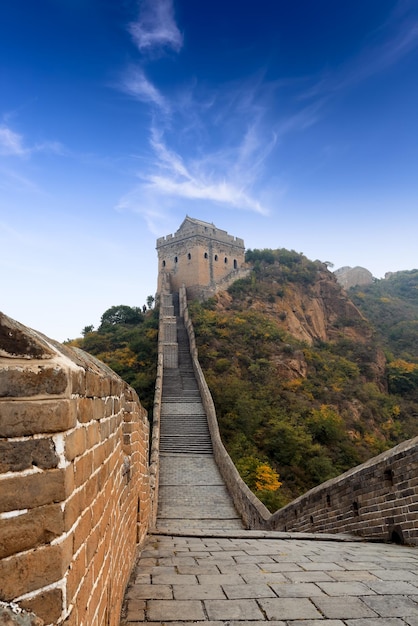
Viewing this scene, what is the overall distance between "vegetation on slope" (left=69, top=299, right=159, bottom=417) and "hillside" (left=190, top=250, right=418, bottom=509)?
3.19 metres

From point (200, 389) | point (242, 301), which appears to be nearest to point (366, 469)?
point (200, 389)

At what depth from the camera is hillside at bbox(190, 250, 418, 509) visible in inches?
611

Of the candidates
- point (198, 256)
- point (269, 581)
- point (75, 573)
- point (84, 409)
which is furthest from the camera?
point (198, 256)

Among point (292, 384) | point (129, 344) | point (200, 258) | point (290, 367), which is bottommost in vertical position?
point (292, 384)

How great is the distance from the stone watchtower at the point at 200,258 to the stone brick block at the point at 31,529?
109 ft

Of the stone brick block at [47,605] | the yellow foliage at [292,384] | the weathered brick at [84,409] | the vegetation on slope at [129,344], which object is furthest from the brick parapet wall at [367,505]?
the yellow foliage at [292,384]

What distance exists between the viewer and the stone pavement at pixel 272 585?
2959 mm

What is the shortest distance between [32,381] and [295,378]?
74.3 ft

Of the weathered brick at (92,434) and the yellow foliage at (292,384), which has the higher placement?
the yellow foliage at (292,384)

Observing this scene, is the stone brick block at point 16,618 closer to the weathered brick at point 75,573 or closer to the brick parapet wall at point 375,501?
the weathered brick at point 75,573

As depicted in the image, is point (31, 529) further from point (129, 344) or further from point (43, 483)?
point (129, 344)

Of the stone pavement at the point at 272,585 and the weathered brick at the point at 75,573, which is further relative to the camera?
the stone pavement at the point at 272,585

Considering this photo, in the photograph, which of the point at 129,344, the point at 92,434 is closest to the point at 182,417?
the point at 129,344

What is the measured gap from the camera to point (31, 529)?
1263 mm
